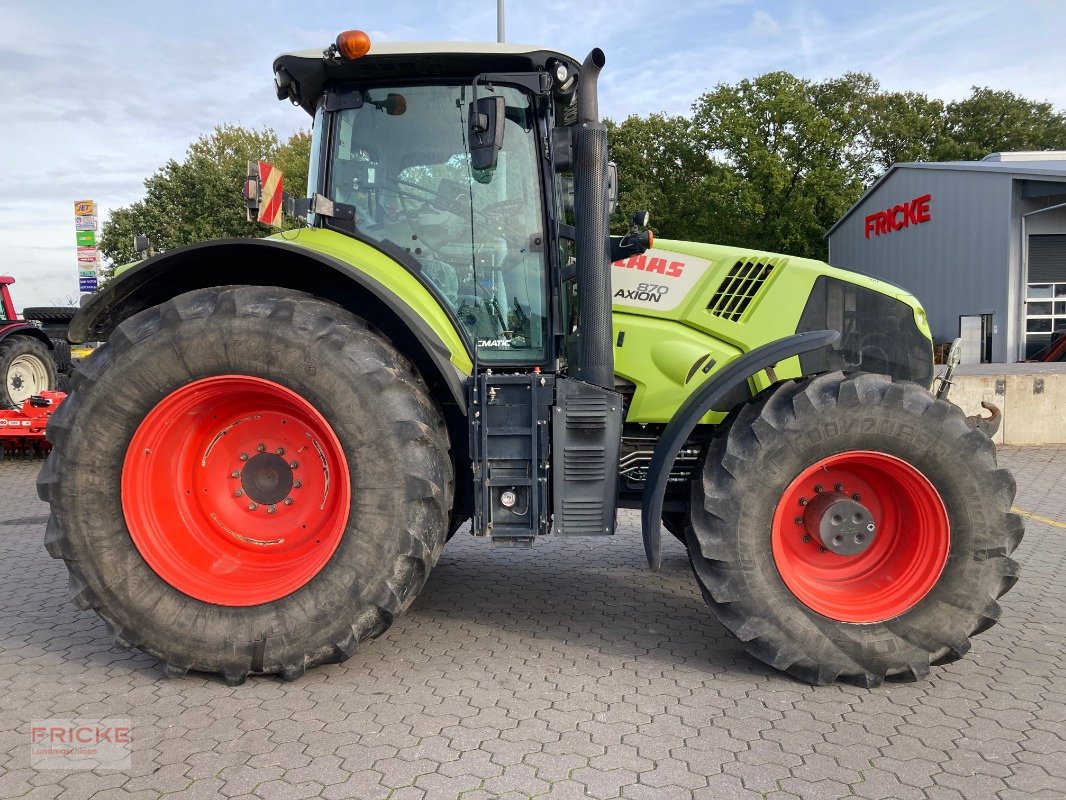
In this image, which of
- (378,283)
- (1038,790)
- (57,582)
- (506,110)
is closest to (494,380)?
(378,283)

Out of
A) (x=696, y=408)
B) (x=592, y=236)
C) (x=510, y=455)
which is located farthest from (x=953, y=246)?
(x=510, y=455)

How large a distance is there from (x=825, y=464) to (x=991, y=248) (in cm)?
2407

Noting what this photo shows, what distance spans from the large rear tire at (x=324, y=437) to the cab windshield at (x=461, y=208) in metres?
0.53

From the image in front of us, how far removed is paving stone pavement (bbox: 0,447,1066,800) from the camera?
287 cm

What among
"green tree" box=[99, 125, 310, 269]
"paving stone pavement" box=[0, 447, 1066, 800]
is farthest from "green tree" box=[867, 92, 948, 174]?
"paving stone pavement" box=[0, 447, 1066, 800]

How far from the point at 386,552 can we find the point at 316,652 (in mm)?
498

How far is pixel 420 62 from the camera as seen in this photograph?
3.90 metres

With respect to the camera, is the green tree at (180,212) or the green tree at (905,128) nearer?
the green tree at (180,212)

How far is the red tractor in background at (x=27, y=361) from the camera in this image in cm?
1120

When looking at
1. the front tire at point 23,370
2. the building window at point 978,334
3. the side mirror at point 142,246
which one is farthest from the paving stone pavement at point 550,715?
the building window at point 978,334

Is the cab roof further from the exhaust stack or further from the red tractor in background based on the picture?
the red tractor in background

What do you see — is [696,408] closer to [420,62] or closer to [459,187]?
Result: [459,187]

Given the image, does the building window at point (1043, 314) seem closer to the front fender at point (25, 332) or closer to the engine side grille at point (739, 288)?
the engine side grille at point (739, 288)

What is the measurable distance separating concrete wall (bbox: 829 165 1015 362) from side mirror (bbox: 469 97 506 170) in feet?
68.6
